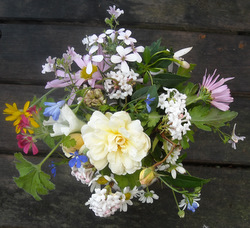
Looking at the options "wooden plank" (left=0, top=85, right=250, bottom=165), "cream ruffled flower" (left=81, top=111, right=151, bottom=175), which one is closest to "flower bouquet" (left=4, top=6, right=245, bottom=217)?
"cream ruffled flower" (left=81, top=111, right=151, bottom=175)

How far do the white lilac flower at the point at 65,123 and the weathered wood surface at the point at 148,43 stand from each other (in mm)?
320

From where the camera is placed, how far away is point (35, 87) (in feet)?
2.44

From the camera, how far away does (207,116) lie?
455mm

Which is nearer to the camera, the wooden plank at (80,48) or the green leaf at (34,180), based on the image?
the green leaf at (34,180)

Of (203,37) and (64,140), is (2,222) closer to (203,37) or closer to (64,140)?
(64,140)

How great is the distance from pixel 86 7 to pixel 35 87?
23cm

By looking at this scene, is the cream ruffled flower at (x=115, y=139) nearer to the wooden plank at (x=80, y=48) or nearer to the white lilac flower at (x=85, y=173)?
the white lilac flower at (x=85, y=173)

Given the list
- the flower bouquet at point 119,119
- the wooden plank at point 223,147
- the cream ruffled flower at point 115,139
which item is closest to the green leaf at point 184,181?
the flower bouquet at point 119,119

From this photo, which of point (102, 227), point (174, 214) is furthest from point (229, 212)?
point (102, 227)

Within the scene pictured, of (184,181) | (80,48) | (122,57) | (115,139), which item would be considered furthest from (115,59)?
(80,48)

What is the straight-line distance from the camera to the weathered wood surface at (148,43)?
0.73 m

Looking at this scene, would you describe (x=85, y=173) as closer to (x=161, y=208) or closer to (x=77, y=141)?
(x=77, y=141)

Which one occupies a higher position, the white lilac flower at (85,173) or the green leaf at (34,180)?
the green leaf at (34,180)

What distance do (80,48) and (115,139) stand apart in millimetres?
396
